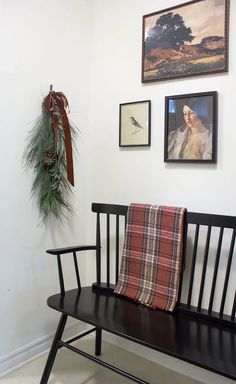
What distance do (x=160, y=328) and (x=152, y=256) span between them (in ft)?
1.35

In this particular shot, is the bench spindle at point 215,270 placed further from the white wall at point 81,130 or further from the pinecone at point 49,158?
the pinecone at point 49,158

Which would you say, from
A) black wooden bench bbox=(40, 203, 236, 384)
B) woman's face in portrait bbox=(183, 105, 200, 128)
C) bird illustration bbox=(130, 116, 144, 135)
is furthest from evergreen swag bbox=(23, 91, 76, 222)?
woman's face in portrait bbox=(183, 105, 200, 128)

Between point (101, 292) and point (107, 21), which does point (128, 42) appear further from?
point (101, 292)

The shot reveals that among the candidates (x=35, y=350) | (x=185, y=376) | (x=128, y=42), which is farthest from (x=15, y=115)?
(x=185, y=376)

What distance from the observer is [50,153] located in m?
1.99

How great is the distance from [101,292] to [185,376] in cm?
71

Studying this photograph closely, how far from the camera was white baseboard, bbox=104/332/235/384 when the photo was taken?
72.0 inches

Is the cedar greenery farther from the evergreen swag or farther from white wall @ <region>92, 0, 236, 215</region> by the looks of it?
white wall @ <region>92, 0, 236, 215</region>

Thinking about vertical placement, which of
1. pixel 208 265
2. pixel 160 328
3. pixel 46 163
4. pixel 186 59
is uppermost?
pixel 186 59

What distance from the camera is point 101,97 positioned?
2.30m

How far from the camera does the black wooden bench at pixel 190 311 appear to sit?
1322 millimetres

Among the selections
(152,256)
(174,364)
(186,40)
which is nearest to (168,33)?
(186,40)

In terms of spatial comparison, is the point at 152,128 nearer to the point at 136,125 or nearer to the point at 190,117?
the point at 136,125

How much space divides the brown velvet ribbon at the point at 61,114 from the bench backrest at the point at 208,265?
0.36m
